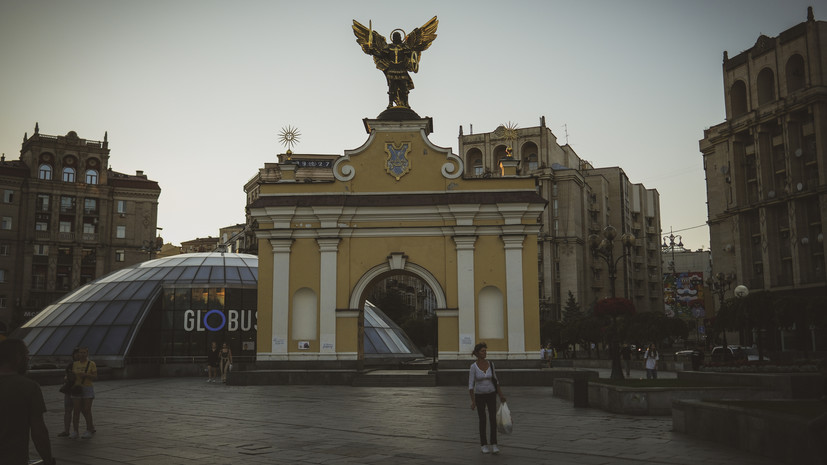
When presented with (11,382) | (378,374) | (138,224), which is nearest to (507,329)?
(378,374)

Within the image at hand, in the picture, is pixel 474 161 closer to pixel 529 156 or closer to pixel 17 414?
pixel 529 156

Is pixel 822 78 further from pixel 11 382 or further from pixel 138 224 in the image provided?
pixel 138 224

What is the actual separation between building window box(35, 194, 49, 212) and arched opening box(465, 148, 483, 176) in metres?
50.9

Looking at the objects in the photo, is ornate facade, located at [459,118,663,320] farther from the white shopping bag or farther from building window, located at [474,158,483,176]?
the white shopping bag

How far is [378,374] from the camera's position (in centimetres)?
2525

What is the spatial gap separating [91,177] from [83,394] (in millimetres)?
78536

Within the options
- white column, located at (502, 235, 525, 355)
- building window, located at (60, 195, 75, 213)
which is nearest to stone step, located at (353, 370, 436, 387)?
white column, located at (502, 235, 525, 355)

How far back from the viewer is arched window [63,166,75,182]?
81.4 metres

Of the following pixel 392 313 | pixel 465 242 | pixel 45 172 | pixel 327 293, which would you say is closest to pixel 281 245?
pixel 327 293

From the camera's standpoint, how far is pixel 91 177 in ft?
272

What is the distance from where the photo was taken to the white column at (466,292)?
25.6m

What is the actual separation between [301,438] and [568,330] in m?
47.0

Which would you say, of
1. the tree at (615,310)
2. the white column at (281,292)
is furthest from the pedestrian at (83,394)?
the white column at (281,292)

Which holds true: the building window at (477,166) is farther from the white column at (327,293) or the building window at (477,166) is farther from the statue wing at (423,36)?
the white column at (327,293)
